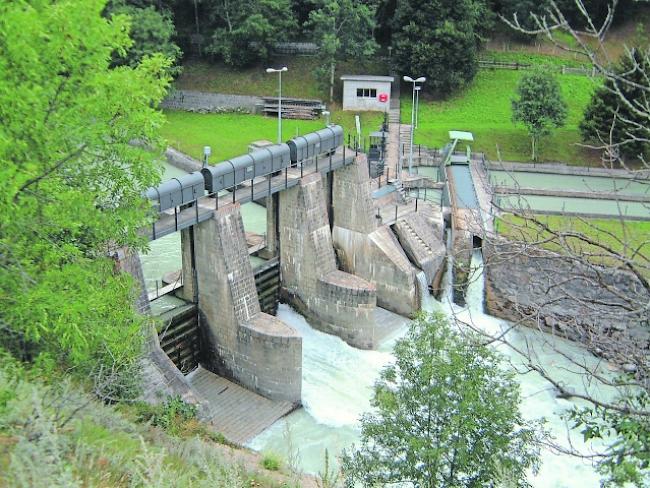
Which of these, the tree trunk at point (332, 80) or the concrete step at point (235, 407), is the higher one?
the tree trunk at point (332, 80)

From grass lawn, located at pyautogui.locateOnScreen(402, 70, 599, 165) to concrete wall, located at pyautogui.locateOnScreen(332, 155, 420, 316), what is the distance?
1513cm

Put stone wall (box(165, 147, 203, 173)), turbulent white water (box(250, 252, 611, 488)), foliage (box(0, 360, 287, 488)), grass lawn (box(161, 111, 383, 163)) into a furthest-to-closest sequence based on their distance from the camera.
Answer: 1. grass lawn (box(161, 111, 383, 163))
2. stone wall (box(165, 147, 203, 173))
3. turbulent white water (box(250, 252, 611, 488))
4. foliage (box(0, 360, 287, 488))

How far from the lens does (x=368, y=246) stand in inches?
1147

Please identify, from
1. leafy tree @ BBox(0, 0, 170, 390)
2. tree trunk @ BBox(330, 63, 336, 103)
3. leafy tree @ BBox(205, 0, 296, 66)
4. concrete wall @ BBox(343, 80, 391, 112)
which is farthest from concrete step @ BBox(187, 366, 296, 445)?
leafy tree @ BBox(205, 0, 296, 66)

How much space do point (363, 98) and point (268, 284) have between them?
24.8m

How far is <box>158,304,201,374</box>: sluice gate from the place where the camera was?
22750 millimetres

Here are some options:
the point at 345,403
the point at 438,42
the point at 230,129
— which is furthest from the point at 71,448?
the point at 438,42

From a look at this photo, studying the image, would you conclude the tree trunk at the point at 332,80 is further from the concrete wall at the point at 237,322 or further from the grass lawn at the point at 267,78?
the concrete wall at the point at 237,322

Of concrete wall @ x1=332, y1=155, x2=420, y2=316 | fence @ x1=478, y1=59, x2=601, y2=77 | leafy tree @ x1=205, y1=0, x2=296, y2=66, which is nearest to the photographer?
concrete wall @ x1=332, y1=155, x2=420, y2=316

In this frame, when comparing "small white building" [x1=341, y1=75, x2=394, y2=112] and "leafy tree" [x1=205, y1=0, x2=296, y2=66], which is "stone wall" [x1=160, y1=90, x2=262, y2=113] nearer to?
"leafy tree" [x1=205, y1=0, x2=296, y2=66]

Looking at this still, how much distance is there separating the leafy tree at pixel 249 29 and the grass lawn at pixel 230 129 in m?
5.76

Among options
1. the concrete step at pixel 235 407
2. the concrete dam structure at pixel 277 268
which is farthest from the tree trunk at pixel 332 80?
the concrete step at pixel 235 407

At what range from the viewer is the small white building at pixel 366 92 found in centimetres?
4825

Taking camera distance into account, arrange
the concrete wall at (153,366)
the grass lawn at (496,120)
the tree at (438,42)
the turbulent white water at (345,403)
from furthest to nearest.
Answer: the tree at (438,42)
the grass lawn at (496,120)
the turbulent white water at (345,403)
the concrete wall at (153,366)
